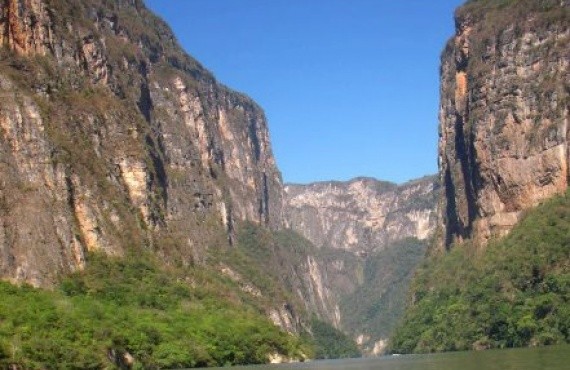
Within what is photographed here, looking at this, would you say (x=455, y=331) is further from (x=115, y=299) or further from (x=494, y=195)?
(x=115, y=299)

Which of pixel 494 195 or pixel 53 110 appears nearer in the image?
pixel 53 110

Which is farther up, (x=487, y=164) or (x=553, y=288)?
(x=487, y=164)

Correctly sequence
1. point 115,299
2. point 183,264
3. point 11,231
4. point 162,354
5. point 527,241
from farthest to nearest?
point 183,264, point 527,241, point 115,299, point 11,231, point 162,354

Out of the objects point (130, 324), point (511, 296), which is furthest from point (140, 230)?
point (511, 296)

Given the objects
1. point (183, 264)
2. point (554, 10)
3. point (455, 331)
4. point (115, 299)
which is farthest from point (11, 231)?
point (554, 10)

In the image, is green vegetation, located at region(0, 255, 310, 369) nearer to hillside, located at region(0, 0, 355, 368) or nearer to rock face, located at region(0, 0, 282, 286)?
hillside, located at region(0, 0, 355, 368)

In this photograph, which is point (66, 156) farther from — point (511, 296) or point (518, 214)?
point (518, 214)

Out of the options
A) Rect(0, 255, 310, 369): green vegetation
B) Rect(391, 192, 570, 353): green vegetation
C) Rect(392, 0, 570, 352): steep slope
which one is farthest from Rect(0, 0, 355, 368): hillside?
Rect(392, 0, 570, 352): steep slope
